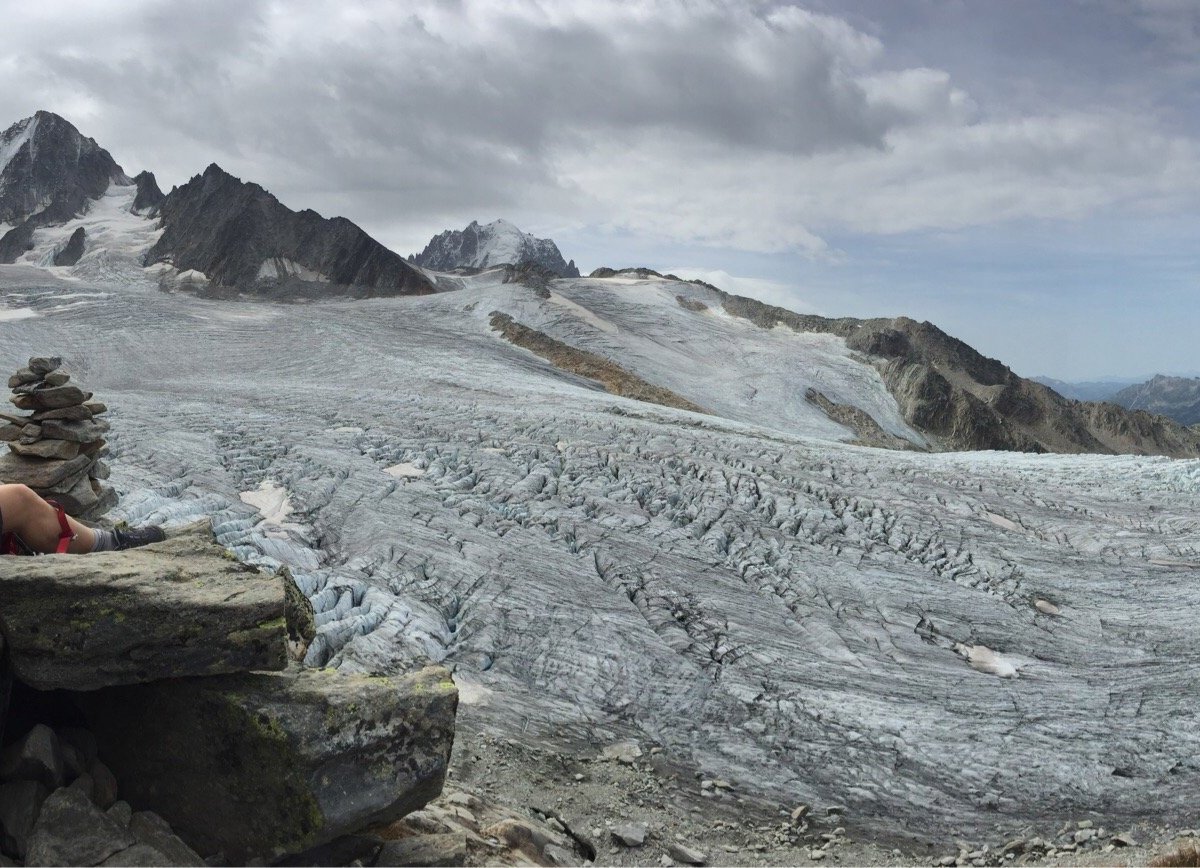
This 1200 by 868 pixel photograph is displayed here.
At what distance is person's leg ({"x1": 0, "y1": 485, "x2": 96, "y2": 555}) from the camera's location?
8.39 meters

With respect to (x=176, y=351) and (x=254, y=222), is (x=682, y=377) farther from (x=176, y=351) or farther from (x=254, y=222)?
(x=254, y=222)

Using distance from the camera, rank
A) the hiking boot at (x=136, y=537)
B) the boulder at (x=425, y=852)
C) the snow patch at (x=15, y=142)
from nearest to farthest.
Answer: the boulder at (x=425, y=852) → the hiking boot at (x=136, y=537) → the snow patch at (x=15, y=142)

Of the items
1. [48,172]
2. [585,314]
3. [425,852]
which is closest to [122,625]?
[425,852]

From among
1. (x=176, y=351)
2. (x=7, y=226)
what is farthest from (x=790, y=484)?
(x=7, y=226)

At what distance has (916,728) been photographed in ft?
42.4

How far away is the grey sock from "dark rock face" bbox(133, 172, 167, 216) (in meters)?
120

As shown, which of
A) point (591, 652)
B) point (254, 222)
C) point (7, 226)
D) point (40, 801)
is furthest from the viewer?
point (7, 226)

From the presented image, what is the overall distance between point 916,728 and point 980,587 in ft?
18.6

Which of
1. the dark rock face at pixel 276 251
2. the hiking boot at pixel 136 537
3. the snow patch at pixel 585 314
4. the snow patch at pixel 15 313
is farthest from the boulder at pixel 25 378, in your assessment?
the dark rock face at pixel 276 251

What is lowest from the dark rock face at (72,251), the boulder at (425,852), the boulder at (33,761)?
the boulder at (425,852)

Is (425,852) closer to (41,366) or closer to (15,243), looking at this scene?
(41,366)

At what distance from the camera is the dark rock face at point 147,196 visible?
111m

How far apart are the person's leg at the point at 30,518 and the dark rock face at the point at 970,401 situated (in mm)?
65705

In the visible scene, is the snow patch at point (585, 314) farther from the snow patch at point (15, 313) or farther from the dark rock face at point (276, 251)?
the snow patch at point (15, 313)
